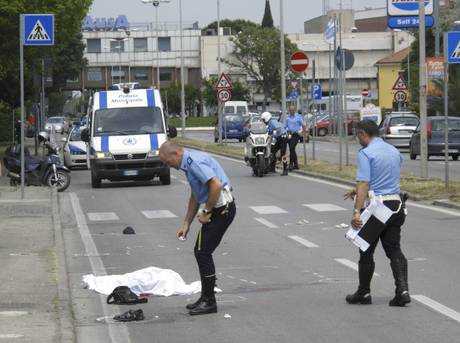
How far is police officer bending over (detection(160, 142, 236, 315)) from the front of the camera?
399 inches

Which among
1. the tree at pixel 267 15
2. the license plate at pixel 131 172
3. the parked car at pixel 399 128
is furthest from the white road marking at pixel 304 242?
the tree at pixel 267 15

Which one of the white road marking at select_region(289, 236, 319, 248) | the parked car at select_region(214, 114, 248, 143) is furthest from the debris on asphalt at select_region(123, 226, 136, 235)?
the parked car at select_region(214, 114, 248, 143)

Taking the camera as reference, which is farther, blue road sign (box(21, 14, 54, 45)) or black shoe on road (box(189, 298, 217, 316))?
blue road sign (box(21, 14, 54, 45))

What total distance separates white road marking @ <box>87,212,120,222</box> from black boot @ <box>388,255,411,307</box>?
35.1ft

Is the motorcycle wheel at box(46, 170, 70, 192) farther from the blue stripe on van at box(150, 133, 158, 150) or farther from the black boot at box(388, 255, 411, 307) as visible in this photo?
the black boot at box(388, 255, 411, 307)

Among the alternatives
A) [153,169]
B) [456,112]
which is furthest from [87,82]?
[153,169]

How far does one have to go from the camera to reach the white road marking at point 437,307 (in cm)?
990

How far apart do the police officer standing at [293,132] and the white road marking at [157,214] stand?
10651mm

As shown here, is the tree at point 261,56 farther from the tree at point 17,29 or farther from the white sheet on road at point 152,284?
the white sheet on road at point 152,284

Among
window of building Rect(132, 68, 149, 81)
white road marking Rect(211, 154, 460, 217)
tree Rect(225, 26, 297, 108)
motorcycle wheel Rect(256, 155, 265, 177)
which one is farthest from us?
window of building Rect(132, 68, 149, 81)

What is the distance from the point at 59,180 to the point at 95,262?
14.2 metres

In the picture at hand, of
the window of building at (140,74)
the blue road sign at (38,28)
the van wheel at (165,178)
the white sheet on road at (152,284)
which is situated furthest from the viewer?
the window of building at (140,74)

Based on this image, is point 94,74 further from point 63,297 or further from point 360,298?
point 360,298

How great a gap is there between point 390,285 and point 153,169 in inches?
699
